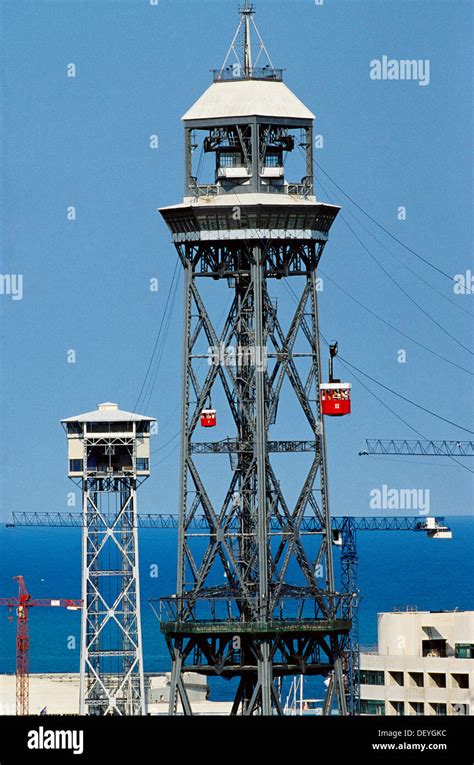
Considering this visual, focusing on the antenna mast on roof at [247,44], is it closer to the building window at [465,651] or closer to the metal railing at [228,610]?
the metal railing at [228,610]

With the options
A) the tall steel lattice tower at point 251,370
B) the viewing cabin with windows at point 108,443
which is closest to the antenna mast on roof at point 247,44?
the tall steel lattice tower at point 251,370

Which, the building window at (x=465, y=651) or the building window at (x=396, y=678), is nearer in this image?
the building window at (x=465, y=651)

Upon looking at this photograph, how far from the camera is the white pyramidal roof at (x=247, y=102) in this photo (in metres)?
97.2

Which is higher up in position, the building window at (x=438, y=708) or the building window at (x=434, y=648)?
the building window at (x=434, y=648)

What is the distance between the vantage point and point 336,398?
96.9 m

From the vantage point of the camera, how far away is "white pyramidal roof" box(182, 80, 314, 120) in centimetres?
9719

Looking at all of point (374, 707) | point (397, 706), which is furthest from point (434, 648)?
point (374, 707)

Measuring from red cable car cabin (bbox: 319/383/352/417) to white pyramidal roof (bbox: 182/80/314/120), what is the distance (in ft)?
36.1

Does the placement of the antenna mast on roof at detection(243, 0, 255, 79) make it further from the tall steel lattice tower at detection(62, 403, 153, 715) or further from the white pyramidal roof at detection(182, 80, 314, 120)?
the tall steel lattice tower at detection(62, 403, 153, 715)

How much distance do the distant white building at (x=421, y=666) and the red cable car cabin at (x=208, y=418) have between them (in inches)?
2579

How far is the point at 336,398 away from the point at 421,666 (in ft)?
242

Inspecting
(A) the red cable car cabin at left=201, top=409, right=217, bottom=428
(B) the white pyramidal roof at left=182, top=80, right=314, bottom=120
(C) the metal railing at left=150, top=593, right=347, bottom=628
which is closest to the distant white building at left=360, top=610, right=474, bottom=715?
(C) the metal railing at left=150, top=593, right=347, bottom=628

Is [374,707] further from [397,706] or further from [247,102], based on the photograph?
[247,102]
